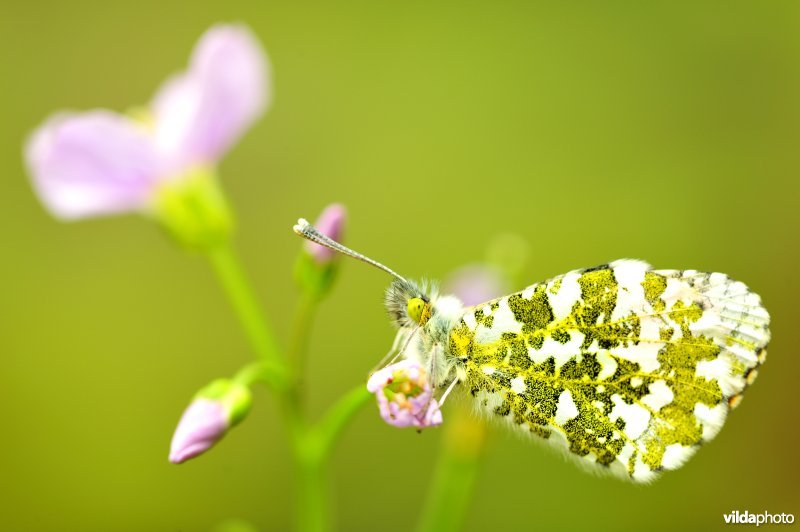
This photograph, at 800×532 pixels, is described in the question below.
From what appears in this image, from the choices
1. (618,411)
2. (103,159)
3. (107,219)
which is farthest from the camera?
(107,219)

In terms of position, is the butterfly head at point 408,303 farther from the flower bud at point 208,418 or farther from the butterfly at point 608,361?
the flower bud at point 208,418

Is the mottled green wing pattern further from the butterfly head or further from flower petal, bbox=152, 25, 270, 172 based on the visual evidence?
flower petal, bbox=152, 25, 270, 172

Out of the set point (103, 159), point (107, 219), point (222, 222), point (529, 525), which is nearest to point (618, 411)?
point (222, 222)

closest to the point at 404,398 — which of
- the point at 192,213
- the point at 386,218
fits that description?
the point at 192,213

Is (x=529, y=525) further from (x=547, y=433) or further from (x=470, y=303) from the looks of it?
(x=547, y=433)

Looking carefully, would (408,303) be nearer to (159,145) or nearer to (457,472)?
(457,472)

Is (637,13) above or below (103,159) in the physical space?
above

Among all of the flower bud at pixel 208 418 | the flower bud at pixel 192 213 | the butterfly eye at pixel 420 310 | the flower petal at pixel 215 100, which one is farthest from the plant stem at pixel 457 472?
the flower petal at pixel 215 100
